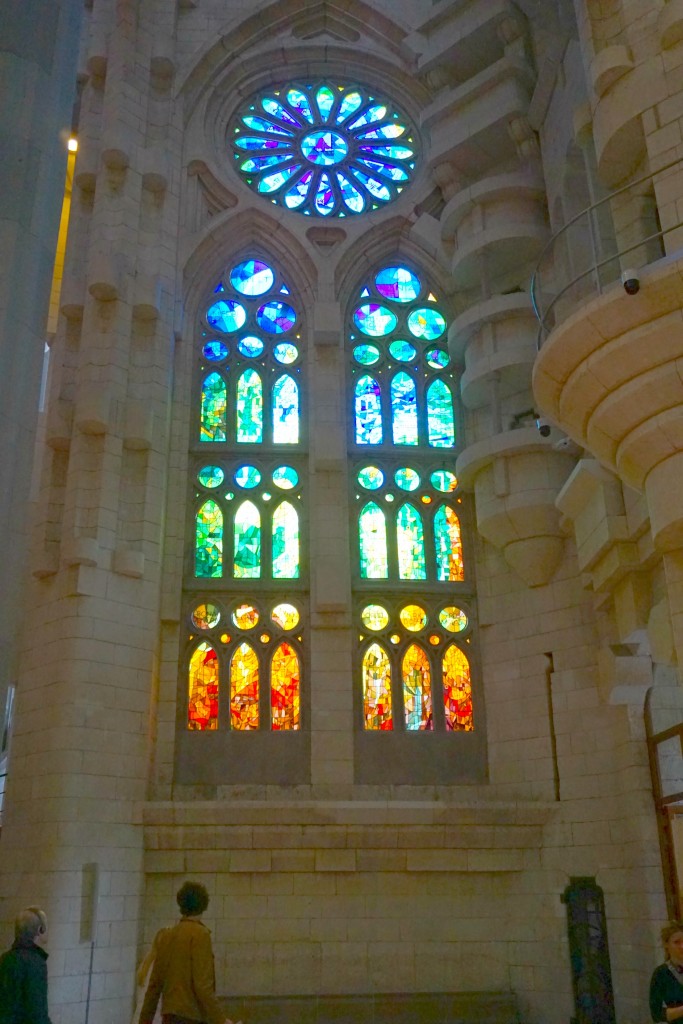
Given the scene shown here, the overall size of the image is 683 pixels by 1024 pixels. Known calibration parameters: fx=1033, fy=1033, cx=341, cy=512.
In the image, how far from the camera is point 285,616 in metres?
11.2

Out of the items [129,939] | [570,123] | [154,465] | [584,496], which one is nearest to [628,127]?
[570,123]

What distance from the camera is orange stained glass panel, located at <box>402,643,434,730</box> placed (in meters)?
11.0

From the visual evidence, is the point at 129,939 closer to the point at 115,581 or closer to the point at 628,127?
the point at 115,581

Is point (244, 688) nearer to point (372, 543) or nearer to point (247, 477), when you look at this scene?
point (372, 543)

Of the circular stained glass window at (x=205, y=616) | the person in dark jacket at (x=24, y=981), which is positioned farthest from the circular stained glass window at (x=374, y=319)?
the person in dark jacket at (x=24, y=981)

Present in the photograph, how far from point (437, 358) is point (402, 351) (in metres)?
0.44

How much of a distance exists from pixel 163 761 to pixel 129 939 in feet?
5.66

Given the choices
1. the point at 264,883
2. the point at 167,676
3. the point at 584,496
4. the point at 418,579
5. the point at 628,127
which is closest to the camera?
the point at 628,127

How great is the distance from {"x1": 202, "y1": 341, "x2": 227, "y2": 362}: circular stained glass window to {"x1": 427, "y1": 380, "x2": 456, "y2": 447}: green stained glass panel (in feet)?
8.30

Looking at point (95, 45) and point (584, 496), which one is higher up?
point (95, 45)

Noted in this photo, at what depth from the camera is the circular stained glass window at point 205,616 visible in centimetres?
1112

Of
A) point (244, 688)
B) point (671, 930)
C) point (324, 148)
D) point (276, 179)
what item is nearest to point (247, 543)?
point (244, 688)

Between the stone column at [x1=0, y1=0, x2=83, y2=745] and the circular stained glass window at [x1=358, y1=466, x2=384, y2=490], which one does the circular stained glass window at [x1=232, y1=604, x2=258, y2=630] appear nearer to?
the circular stained glass window at [x1=358, y1=466, x2=384, y2=490]

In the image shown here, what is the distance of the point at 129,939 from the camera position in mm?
9430
